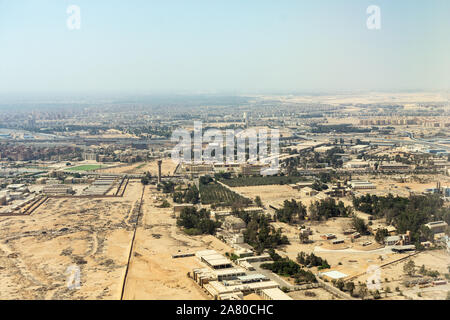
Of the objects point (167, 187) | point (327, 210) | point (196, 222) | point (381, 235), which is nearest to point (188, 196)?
point (167, 187)

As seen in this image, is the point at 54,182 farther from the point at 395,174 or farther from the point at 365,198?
the point at 395,174

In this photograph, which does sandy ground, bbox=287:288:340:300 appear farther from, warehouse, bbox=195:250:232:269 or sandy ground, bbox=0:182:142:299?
sandy ground, bbox=0:182:142:299

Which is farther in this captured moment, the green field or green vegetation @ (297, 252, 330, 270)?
the green field

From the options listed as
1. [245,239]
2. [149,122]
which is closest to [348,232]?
[245,239]

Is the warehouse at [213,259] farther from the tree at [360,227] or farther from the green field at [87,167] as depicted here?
the green field at [87,167]

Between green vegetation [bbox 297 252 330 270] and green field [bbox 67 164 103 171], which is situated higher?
green field [bbox 67 164 103 171]

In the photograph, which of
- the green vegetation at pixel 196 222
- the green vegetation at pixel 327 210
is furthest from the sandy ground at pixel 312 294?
the green vegetation at pixel 327 210

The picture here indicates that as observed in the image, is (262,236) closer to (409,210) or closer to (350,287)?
(350,287)

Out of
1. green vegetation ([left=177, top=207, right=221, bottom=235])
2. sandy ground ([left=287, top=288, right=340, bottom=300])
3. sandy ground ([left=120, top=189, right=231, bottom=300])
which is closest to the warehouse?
sandy ground ([left=120, top=189, right=231, bottom=300])
